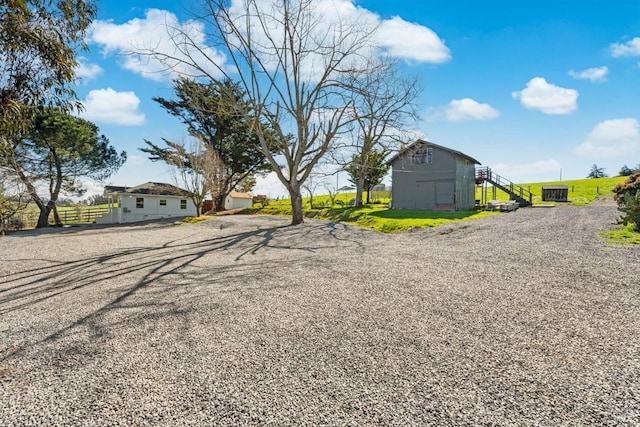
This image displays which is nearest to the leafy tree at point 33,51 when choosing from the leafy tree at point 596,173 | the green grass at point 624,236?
the green grass at point 624,236

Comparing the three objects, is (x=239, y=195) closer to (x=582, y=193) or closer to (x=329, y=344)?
(x=582, y=193)

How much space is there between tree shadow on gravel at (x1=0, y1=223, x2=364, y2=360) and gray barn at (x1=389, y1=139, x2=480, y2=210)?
614 inches

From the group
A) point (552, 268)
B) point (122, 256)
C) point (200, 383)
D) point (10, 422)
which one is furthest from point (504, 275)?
point (122, 256)

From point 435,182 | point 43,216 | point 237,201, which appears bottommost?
point 43,216

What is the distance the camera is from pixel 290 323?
4.02 meters

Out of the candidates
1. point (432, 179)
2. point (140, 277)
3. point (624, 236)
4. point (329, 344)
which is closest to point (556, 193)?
point (432, 179)

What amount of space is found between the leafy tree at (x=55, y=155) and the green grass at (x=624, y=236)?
29.1m

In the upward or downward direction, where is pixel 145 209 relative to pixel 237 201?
downward

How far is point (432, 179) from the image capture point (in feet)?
79.6

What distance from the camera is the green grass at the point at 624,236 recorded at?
8509 mm

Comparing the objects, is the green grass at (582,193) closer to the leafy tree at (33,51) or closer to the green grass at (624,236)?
the green grass at (624,236)

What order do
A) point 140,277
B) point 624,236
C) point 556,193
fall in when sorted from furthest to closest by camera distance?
point 556,193
point 624,236
point 140,277

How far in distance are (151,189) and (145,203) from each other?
4.75 ft

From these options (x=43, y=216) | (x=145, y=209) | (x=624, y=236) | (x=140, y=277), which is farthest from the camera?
(x=145, y=209)
